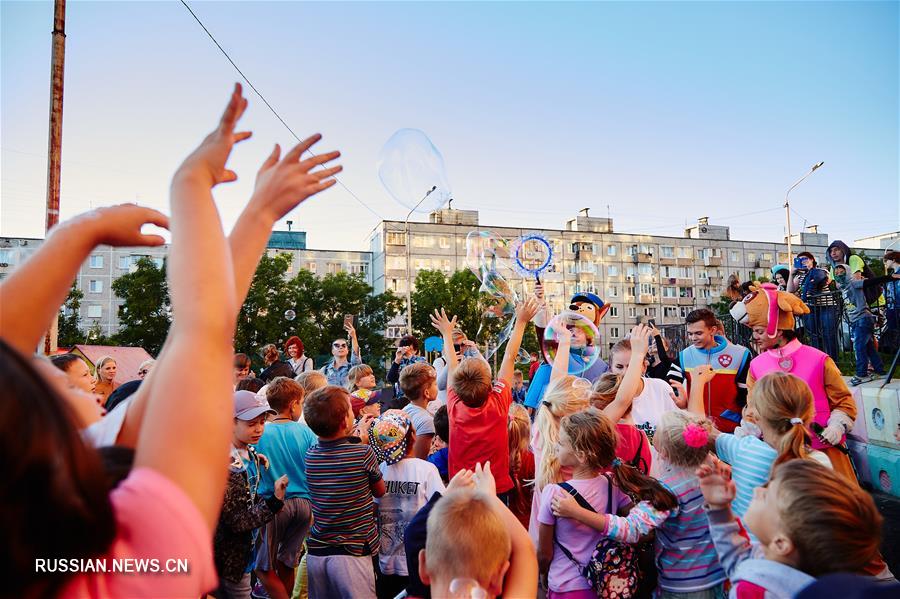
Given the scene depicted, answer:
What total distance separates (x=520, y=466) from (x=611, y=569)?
5.43 feet

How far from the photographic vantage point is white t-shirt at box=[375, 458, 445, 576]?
400cm

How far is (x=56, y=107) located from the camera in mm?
9688

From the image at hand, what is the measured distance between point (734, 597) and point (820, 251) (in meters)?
96.1

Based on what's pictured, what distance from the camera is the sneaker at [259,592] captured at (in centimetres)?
449

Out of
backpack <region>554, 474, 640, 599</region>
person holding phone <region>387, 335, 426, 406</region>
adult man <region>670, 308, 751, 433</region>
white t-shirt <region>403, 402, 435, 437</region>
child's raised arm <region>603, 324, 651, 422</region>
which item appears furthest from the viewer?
person holding phone <region>387, 335, 426, 406</region>

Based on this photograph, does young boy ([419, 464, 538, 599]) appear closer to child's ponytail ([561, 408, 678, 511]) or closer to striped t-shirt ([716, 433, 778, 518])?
child's ponytail ([561, 408, 678, 511])

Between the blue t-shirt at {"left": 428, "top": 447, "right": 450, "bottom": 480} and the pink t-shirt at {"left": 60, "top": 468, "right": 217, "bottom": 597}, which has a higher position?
the pink t-shirt at {"left": 60, "top": 468, "right": 217, "bottom": 597}

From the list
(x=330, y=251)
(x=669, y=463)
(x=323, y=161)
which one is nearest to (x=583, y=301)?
(x=669, y=463)

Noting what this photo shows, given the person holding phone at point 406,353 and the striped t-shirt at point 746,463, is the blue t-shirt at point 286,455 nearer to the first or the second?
the striped t-shirt at point 746,463

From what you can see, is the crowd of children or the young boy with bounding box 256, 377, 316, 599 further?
the young boy with bounding box 256, 377, 316, 599

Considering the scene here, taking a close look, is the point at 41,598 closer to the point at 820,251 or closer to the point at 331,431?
the point at 331,431

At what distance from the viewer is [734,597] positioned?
2160mm

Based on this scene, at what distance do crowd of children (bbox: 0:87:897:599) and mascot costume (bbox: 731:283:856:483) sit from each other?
0.02 metres

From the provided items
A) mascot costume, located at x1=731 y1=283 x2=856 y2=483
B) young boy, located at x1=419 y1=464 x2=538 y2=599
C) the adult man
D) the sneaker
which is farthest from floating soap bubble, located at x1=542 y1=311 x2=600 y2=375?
young boy, located at x1=419 y1=464 x2=538 y2=599
